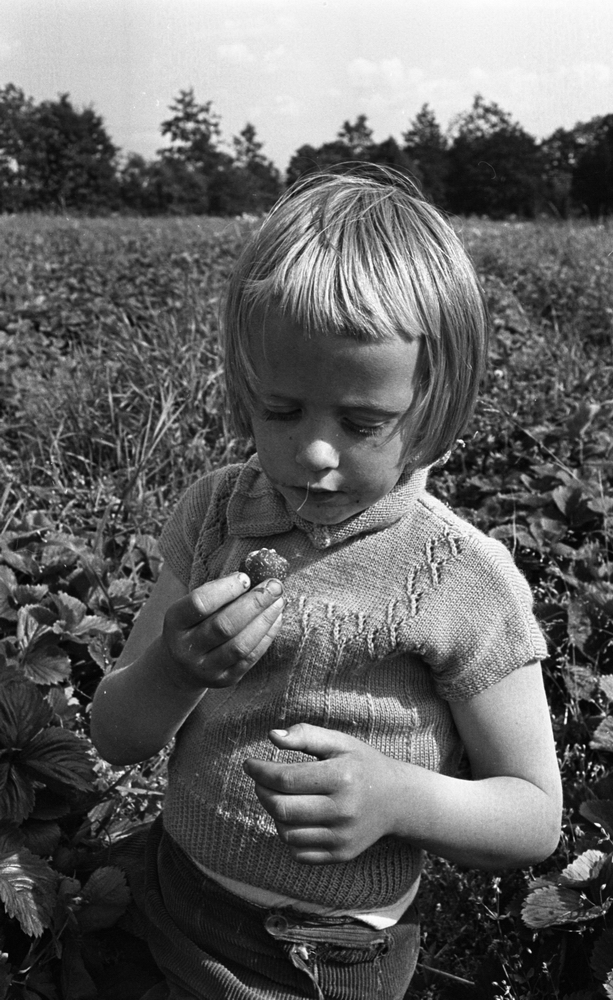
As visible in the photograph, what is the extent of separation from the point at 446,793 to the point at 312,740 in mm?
247

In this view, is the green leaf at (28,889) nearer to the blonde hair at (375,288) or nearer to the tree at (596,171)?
the blonde hair at (375,288)

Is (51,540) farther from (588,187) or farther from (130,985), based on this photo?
(588,187)

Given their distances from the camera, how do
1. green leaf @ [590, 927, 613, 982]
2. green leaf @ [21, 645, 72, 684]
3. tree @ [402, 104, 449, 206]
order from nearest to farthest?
1. green leaf @ [590, 927, 613, 982]
2. green leaf @ [21, 645, 72, 684]
3. tree @ [402, 104, 449, 206]

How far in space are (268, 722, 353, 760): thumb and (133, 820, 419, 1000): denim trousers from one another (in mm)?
337

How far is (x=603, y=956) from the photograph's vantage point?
1576 mm

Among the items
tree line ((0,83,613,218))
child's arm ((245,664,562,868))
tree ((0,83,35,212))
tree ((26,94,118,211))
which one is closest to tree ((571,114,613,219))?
tree line ((0,83,613,218))

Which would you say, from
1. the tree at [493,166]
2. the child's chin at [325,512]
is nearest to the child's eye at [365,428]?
the child's chin at [325,512]

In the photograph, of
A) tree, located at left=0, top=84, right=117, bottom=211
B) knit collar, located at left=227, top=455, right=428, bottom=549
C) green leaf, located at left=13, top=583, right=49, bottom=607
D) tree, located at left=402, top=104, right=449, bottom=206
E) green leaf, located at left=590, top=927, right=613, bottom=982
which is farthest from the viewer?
tree, located at left=0, top=84, right=117, bottom=211

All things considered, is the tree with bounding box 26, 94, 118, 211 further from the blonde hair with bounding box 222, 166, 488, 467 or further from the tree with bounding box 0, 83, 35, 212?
the blonde hair with bounding box 222, 166, 488, 467

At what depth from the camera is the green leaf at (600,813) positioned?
1.75m

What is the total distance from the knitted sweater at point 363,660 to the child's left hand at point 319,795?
0.16m

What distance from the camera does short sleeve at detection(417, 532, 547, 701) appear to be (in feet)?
4.38

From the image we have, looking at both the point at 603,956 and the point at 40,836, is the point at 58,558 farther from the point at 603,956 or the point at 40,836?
the point at 603,956

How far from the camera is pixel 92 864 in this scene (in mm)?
1839
